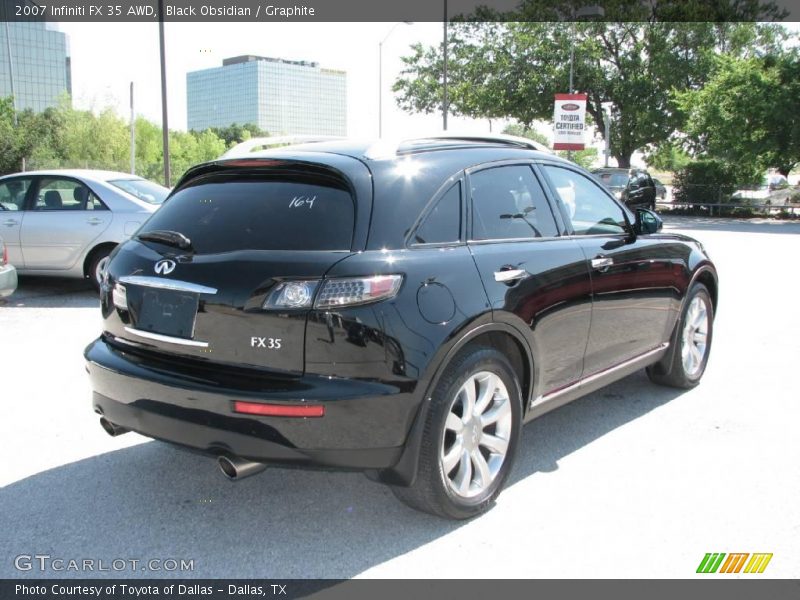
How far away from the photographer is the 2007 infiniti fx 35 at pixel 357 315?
310cm

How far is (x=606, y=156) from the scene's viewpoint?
123 feet

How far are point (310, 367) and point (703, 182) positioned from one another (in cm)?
3353

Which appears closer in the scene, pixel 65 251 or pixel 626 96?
pixel 65 251

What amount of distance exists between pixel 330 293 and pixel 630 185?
2340 centimetres

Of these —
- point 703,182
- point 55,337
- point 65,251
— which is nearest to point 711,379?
point 55,337

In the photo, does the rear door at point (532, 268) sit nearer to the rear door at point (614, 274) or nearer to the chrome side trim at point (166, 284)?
the rear door at point (614, 274)

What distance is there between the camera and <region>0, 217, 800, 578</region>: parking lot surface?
10.7ft

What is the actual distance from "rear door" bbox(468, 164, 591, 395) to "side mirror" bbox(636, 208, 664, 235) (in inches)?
37.7

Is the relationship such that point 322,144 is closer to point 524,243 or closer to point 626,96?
point 524,243

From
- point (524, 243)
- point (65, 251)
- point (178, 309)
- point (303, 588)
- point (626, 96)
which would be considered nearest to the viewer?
point (303, 588)

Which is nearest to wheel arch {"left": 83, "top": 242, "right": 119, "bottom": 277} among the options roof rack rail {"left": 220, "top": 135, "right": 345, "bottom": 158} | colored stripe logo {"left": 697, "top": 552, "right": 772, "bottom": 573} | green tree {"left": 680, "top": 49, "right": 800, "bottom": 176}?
roof rack rail {"left": 220, "top": 135, "right": 345, "bottom": 158}

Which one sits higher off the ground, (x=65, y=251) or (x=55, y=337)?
(x=65, y=251)

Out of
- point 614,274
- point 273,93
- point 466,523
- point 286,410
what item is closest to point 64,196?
point 614,274

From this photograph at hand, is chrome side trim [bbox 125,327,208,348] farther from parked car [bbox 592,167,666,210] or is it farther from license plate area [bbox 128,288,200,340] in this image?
parked car [bbox 592,167,666,210]
